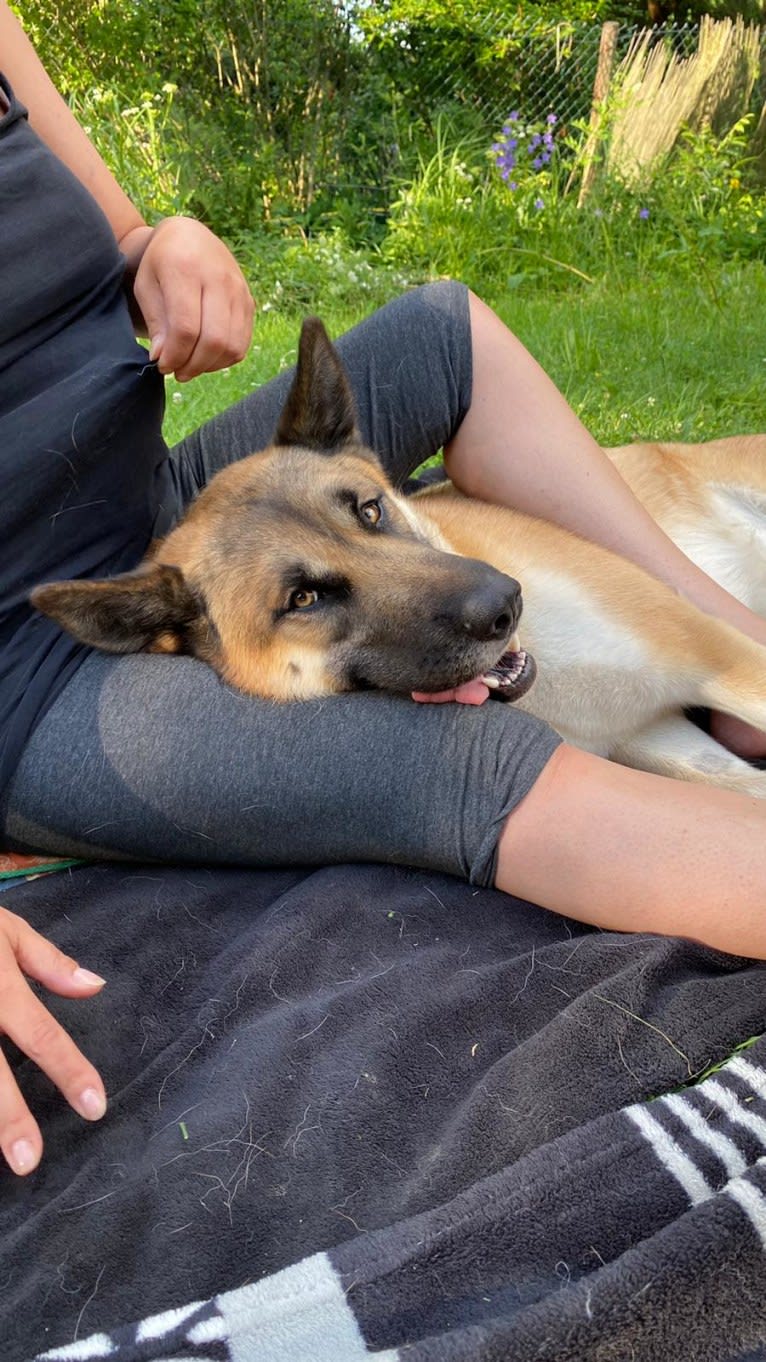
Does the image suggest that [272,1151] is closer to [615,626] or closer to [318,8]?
[615,626]

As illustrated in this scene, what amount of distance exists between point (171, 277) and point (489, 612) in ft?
3.57

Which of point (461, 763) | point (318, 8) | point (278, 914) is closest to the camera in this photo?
point (461, 763)

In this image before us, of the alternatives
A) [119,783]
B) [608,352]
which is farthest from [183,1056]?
[608,352]

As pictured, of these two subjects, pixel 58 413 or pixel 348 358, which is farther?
pixel 348 358

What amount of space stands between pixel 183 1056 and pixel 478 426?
1.76 metres

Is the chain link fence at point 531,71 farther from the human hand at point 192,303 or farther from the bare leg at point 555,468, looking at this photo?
the human hand at point 192,303

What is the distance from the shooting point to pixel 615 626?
2.43m

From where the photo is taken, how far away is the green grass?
16.5ft

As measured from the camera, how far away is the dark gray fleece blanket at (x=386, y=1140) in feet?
3.96

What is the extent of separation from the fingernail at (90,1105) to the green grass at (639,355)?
3.97 m

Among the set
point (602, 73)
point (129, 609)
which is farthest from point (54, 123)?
point (602, 73)

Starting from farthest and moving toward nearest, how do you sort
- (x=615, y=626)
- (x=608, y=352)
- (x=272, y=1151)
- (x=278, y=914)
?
(x=608, y=352), (x=615, y=626), (x=278, y=914), (x=272, y=1151)

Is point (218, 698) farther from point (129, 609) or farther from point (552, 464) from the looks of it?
point (552, 464)

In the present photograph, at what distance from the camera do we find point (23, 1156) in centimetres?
142
